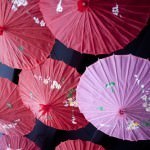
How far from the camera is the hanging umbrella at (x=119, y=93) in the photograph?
2883 millimetres

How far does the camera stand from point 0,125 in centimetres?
412

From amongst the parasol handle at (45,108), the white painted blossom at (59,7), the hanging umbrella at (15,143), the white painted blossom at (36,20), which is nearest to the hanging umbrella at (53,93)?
the parasol handle at (45,108)

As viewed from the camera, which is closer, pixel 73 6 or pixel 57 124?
pixel 73 6

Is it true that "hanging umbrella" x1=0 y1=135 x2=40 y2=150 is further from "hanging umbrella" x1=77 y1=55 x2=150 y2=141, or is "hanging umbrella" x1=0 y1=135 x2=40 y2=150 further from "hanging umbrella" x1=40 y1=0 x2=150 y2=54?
"hanging umbrella" x1=40 y1=0 x2=150 y2=54

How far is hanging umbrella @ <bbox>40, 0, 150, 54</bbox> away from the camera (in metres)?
2.48

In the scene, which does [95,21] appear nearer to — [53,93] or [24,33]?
[24,33]

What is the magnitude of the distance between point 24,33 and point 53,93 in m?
0.75

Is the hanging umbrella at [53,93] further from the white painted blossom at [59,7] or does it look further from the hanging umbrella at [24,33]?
the white painted blossom at [59,7]

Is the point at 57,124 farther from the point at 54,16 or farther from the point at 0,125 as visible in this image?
the point at 54,16

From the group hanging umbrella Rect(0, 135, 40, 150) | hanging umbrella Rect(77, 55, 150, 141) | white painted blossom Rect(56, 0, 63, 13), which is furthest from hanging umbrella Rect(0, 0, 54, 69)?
hanging umbrella Rect(0, 135, 40, 150)

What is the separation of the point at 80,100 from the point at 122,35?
88 cm

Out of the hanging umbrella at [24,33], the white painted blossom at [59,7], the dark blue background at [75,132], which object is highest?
the white painted blossom at [59,7]

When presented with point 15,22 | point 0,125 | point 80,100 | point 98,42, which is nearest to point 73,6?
point 98,42

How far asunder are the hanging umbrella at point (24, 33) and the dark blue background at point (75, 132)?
1.43m
